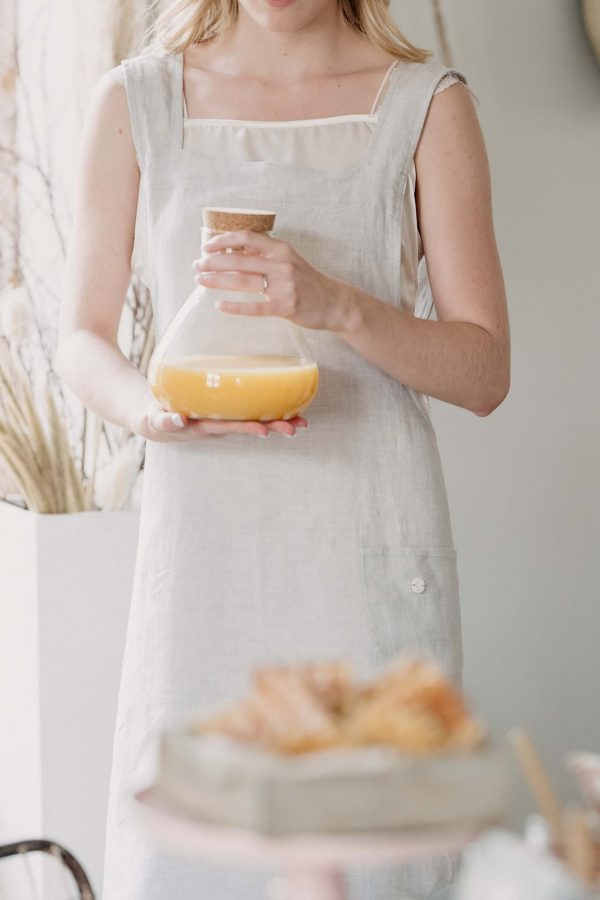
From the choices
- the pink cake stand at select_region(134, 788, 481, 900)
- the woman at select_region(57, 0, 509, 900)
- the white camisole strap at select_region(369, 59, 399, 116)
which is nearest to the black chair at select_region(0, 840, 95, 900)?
the woman at select_region(57, 0, 509, 900)

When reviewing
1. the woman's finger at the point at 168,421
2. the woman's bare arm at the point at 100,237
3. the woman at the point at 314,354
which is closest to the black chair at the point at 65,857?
the woman at the point at 314,354

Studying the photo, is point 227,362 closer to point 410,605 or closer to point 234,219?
point 234,219

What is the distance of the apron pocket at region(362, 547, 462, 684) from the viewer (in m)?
1.57

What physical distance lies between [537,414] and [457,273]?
1.02 metres

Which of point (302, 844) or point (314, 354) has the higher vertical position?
point (314, 354)

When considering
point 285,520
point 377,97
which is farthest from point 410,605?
point 377,97

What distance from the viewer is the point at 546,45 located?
254 cm

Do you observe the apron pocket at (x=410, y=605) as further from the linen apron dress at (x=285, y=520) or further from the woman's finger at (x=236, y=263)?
the woman's finger at (x=236, y=263)

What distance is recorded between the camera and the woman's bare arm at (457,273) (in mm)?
1566

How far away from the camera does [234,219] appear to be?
117 cm

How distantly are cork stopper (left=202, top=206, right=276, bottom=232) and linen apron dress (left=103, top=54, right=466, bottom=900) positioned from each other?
435 mm

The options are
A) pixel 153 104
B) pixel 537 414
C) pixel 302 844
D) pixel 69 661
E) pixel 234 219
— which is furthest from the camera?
pixel 537 414

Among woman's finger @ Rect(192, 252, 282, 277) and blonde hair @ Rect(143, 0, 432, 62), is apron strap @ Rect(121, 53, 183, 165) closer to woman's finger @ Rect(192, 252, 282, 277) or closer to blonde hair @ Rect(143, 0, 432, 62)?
blonde hair @ Rect(143, 0, 432, 62)

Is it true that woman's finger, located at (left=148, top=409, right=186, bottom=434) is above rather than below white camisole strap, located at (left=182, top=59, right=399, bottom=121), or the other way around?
below
